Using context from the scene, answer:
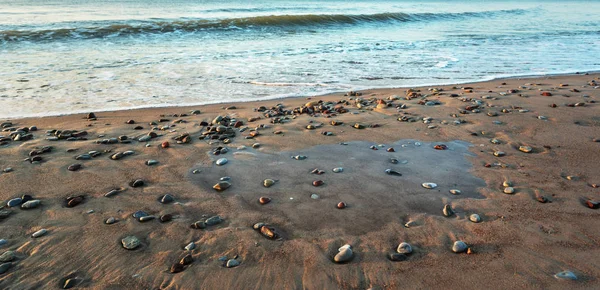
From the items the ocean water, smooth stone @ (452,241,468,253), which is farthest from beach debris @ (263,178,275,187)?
the ocean water

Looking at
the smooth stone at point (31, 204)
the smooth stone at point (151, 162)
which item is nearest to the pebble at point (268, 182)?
the smooth stone at point (151, 162)

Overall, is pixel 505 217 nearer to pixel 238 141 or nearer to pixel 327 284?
pixel 327 284

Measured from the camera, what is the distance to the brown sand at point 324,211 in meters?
2.17

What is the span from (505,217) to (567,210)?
50cm

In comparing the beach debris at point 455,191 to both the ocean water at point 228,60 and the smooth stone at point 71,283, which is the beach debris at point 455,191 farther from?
the ocean water at point 228,60

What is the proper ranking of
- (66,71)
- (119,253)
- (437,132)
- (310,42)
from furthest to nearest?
(310,42) → (66,71) → (437,132) → (119,253)

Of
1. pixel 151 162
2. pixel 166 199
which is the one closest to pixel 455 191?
pixel 166 199

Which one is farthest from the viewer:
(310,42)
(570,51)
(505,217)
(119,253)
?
(310,42)

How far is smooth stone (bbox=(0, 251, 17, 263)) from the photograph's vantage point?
88.7 inches

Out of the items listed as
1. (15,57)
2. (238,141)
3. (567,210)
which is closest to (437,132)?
(567,210)

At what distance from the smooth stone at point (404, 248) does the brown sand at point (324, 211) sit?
0.13 ft

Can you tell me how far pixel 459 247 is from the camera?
236cm

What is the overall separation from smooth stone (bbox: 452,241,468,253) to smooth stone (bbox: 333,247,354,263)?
2.11 feet

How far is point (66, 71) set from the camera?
8477 mm
